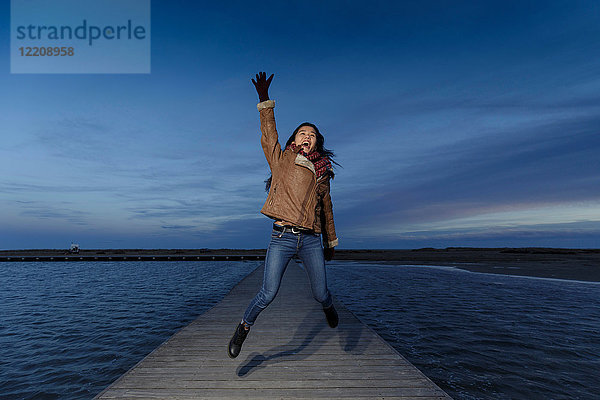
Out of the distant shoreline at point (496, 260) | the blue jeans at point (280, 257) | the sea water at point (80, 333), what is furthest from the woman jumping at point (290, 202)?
the distant shoreline at point (496, 260)

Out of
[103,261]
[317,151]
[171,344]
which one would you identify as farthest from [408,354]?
[103,261]

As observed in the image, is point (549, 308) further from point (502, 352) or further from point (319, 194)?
point (319, 194)

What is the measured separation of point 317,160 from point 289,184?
1.39 ft

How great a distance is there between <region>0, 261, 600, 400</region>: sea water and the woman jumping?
11.3 feet

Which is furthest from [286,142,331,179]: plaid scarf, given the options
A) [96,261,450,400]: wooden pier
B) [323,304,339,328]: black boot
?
[96,261,450,400]: wooden pier

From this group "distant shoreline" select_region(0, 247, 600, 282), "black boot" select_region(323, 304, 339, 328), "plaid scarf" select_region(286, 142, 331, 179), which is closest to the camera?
"plaid scarf" select_region(286, 142, 331, 179)

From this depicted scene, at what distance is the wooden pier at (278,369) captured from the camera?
3.06m

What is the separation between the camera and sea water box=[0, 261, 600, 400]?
16.6 ft

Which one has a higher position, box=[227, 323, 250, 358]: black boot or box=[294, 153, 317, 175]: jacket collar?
box=[294, 153, 317, 175]: jacket collar

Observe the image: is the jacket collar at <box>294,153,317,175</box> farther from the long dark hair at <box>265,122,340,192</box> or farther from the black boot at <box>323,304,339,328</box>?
the black boot at <box>323,304,339,328</box>

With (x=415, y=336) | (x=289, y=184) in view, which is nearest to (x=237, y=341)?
(x=289, y=184)

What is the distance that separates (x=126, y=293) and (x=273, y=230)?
14.9m

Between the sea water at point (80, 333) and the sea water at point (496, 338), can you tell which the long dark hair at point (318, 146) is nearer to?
the sea water at point (496, 338)

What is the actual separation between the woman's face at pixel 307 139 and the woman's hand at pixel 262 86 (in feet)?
1.65
